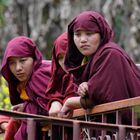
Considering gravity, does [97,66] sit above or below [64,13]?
below

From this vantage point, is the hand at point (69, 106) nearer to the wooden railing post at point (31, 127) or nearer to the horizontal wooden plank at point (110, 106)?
the horizontal wooden plank at point (110, 106)

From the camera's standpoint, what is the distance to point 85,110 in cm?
505

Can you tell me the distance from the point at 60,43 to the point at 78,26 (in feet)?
2.25

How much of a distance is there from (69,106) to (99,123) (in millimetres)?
1316

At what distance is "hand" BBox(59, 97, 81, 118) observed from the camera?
5.21 meters

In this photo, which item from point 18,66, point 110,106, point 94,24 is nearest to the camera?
point 110,106

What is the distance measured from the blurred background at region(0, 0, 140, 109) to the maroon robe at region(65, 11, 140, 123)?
9273 millimetres

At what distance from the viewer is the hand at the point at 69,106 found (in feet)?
17.1

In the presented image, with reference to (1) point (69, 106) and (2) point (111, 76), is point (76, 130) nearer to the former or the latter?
(2) point (111, 76)

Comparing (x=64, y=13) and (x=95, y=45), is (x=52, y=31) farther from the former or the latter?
(x=95, y=45)

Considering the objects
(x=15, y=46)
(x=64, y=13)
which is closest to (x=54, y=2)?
(x=64, y=13)

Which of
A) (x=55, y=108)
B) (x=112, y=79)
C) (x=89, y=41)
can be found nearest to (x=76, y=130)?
(x=112, y=79)

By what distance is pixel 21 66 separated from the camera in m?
6.03

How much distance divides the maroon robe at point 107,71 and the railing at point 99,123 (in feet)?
0.32
